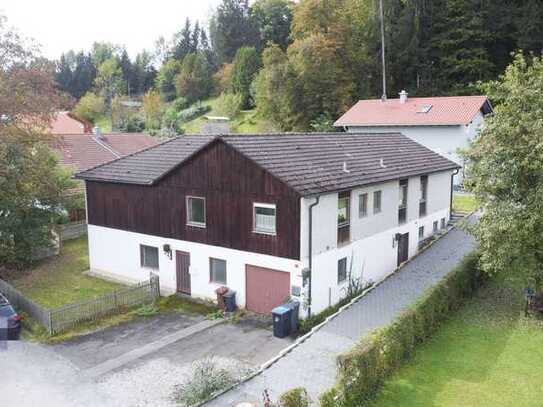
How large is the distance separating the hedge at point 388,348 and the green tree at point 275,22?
245 feet

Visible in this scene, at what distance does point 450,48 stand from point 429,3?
5945 mm

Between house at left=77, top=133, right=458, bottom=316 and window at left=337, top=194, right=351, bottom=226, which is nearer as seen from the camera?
house at left=77, top=133, right=458, bottom=316

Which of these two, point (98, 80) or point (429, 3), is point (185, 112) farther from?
point (429, 3)

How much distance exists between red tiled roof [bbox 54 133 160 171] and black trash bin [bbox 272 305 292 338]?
22934 millimetres

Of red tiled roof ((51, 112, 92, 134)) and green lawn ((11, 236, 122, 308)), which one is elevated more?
red tiled roof ((51, 112, 92, 134))

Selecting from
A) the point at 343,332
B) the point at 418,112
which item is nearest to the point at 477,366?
the point at 343,332

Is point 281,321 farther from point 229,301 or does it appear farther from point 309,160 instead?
point 309,160

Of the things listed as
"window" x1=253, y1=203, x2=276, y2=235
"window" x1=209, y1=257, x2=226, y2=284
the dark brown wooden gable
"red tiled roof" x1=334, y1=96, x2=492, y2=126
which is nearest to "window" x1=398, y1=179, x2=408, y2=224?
"window" x1=253, y1=203, x2=276, y2=235

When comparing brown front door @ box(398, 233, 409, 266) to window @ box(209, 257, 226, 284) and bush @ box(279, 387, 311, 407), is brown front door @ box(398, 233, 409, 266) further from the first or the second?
bush @ box(279, 387, 311, 407)

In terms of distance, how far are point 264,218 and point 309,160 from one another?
3230mm

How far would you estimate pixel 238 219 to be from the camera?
17844 mm

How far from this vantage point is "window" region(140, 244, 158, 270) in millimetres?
20969

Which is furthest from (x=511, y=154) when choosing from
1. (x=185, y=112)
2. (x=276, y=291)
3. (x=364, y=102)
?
(x=185, y=112)

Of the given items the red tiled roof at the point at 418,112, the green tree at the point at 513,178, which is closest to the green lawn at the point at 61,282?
the green tree at the point at 513,178
